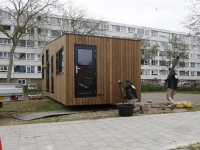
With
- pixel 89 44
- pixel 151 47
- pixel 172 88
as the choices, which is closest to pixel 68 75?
pixel 89 44

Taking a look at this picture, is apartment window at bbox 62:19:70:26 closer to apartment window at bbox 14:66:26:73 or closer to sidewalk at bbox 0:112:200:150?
apartment window at bbox 14:66:26:73

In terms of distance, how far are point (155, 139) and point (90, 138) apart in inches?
56.8

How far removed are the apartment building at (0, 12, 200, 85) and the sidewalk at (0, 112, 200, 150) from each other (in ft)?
52.8

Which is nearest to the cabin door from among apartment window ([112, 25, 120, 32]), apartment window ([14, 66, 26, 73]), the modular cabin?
the modular cabin

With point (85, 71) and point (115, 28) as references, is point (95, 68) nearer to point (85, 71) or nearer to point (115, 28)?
point (85, 71)

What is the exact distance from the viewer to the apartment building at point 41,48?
23.1 metres

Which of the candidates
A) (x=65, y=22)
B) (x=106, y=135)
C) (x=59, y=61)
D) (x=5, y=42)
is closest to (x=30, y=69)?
(x=5, y=42)

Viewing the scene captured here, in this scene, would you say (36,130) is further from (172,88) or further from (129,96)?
(172,88)

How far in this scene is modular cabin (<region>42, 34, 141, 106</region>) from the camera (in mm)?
8711

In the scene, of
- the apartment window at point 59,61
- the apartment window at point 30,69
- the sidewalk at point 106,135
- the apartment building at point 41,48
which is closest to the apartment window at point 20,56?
the apartment building at point 41,48

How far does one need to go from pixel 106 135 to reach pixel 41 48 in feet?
108

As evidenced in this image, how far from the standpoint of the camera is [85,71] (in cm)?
899

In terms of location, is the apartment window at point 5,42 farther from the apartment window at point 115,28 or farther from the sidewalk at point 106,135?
the sidewalk at point 106,135

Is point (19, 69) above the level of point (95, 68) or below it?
above
